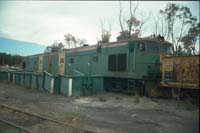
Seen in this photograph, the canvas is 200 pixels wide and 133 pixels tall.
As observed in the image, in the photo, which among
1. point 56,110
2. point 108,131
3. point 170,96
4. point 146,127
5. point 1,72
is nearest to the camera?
point 108,131

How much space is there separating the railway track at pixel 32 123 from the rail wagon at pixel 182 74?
17.9ft

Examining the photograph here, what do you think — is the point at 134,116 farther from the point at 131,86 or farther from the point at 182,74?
the point at 131,86

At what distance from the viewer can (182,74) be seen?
943 centimetres

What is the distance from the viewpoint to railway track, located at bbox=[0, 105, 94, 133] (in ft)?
18.8

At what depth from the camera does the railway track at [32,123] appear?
5.74 m

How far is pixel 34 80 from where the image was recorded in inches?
645

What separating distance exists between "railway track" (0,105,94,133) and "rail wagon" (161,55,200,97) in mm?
5443

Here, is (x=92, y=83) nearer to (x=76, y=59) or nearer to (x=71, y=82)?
(x=71, y=82)

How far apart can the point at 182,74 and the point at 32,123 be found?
250 inches

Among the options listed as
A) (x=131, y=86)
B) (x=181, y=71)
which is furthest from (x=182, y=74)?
(x=131, y=86)

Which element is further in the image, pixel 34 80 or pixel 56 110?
pixel 34 80

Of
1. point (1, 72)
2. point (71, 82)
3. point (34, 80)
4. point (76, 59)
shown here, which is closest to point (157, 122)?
point (71, 82)

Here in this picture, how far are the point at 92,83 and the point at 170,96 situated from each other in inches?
178

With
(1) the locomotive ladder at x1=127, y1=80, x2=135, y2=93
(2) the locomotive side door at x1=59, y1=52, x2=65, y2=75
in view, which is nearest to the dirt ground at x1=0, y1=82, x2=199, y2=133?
(1) the locomotive ladder at x1=127, y1=80, x2=135, y2=93
